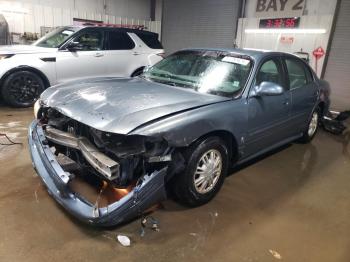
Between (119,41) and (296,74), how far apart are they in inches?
151

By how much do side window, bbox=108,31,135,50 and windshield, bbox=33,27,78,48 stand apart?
712 mm

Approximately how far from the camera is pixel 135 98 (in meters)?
2.48

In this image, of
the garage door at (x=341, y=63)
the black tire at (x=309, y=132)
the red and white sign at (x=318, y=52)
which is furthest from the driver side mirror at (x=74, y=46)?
the garage door at (x=341, y=63)

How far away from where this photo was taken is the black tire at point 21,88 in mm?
5184

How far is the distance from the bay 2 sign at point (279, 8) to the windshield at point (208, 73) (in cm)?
552

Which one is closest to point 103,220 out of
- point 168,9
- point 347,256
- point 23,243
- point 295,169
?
point 23,243

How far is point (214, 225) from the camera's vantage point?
2369mm

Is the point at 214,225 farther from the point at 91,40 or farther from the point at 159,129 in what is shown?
the point at 91,40

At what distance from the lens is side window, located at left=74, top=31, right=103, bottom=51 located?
5734mm

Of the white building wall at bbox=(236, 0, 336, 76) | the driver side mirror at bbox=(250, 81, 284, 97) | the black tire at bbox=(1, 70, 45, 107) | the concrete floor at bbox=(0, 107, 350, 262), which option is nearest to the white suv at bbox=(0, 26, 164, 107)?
the black tire at bbox=(1, 70, 45, 107)

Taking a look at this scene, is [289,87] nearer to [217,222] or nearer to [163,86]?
[163,86]

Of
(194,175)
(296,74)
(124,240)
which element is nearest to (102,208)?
(124,240)

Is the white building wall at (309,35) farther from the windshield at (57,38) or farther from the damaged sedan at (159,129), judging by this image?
the windshield at (57,38)

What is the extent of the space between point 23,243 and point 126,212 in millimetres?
738
